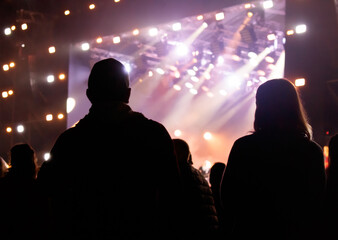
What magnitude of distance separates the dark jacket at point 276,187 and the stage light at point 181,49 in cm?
1245

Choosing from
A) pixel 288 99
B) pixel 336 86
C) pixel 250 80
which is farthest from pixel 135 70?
pixel 288 99

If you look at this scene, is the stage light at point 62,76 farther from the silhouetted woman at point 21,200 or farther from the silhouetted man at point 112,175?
the silhouetted man at point 112,175

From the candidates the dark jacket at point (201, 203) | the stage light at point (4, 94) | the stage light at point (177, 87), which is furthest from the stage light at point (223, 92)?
the dark jacket at point (201, 203)

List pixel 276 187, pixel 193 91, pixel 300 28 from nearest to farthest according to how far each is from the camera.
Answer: pixel 276 187
pixel 300 28
pixel 193 91

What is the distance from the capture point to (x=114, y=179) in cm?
204

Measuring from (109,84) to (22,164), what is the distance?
1624mm

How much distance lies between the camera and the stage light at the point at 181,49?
14.6 meters

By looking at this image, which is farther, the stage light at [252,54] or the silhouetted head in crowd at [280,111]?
the stage light at [252,54]

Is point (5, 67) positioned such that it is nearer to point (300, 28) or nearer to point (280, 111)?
point (300, 28)

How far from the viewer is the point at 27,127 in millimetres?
11836

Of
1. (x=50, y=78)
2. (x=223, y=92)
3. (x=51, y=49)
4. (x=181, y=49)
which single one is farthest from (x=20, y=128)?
(x=223, y=92)

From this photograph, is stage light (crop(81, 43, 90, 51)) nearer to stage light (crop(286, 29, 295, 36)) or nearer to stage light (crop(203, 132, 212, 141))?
stage light (crop(286, 29, 295, 36))

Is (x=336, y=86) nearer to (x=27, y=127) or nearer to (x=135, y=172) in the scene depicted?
(x=135, y=172)

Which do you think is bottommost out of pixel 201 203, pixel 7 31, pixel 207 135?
pixel 201 203
